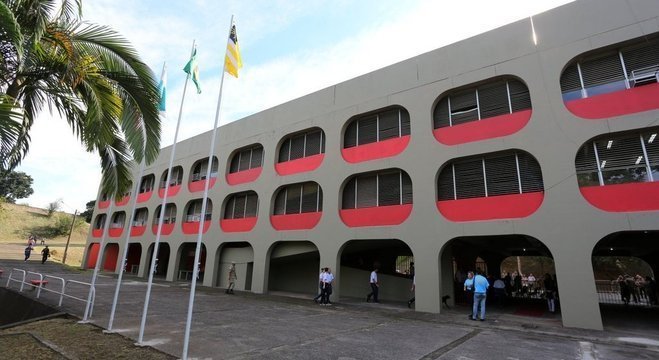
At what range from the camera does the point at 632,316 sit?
1358cm

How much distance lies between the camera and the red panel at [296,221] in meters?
17.4

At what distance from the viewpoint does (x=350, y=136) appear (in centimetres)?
1767

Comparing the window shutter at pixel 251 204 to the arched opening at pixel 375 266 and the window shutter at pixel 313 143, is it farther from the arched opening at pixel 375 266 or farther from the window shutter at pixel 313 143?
the arched opening at pixel 375 266

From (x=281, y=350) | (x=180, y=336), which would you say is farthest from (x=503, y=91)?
(x=180, y=336)

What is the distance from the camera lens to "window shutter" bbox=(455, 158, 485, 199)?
13.2 metres

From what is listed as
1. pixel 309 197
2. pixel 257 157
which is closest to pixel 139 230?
pixel 257 157

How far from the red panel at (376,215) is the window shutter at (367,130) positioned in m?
3.55

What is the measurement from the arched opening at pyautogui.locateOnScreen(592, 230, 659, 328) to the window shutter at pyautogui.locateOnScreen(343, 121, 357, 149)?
10.9 metres

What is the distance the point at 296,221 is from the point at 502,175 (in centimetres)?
1009

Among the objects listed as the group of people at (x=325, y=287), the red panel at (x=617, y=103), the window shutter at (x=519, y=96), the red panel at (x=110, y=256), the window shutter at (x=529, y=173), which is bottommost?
the group of people at (x=325, y=287)

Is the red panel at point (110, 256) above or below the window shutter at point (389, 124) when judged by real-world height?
below

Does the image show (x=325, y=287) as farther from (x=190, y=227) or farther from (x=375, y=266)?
(x=190, y=227)

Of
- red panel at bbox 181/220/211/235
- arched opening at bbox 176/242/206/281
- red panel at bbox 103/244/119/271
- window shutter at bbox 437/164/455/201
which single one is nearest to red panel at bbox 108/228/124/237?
red panel at bbox 103/244/119/271

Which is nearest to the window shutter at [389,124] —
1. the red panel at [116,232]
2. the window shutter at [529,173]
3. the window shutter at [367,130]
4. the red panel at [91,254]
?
the window shutter at [367,130]
